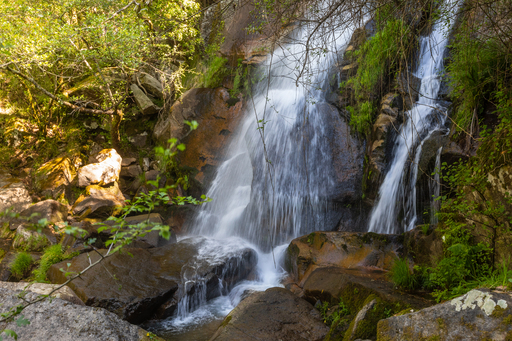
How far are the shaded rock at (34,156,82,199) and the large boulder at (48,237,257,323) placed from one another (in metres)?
5.45

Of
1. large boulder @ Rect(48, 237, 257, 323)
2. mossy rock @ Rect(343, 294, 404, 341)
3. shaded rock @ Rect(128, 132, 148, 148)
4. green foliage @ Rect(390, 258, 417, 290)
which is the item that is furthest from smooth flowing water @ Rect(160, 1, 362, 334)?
shaded rock @ Rect(128, 132, 148, 148)

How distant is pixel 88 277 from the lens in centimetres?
534

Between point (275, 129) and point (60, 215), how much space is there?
6.97 m

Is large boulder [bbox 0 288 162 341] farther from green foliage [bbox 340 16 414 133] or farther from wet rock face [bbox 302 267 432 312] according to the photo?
green foliage [bbox 340 16 414 133]

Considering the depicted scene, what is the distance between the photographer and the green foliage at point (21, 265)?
6829mm

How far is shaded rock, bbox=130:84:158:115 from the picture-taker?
12.0m

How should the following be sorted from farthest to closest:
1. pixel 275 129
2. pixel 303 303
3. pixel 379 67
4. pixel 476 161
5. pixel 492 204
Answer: pixel 275 129, pixel 379 67, pixel 303 303, pixel 476 161, pixel 492 204

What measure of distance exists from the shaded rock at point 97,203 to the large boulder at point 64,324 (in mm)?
6363

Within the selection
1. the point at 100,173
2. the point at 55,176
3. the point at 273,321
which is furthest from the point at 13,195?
the point at 273,321

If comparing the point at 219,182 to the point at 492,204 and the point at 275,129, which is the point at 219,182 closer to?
the point at 275,129

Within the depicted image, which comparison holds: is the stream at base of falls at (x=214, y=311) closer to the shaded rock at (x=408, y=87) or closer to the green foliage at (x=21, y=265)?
the shaded rock at (x=408, y=87)

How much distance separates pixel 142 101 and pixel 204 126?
3.18 m

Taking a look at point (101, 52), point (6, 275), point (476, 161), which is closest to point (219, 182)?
point (101, 52)

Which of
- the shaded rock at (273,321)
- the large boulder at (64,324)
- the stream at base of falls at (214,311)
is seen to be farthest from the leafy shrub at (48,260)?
the shaded rock at (273,321)
